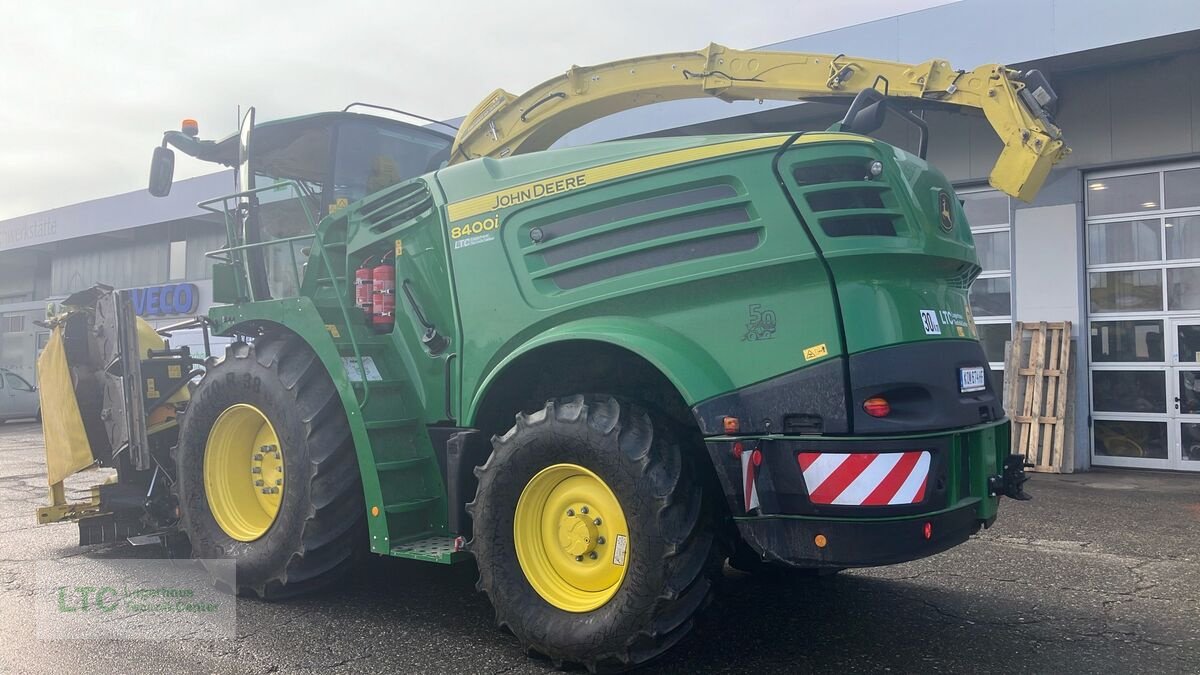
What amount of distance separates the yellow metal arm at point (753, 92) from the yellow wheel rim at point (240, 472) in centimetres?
220

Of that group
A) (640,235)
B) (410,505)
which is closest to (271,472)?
(410,505)

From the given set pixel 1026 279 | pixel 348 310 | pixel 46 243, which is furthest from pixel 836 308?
pixel 46 243

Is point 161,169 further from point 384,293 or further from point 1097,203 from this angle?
point 1097,203

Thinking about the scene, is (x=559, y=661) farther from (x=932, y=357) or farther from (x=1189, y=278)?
(x=1189, y=278)

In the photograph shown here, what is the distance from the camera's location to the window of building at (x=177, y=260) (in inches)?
920

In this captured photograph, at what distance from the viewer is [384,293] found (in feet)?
15.9

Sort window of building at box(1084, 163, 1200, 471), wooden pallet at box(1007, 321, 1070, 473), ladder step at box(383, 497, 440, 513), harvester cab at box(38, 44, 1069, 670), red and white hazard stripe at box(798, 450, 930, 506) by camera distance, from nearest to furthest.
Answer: red and white hazard stripe at box(798, 450, 930, 506) → harvester cab at box(38, 44, 1069, 670) → ladder step at box(383, 497, 440, 513) → window of building at box(1084, 163, 1200, 471) → wooden pallet at box(1007, 321, 1070, 473)

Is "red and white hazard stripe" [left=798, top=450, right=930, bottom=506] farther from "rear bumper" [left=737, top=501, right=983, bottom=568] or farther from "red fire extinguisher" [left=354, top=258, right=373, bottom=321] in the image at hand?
"red fire extinguisher" [left=354, top=258, right=373, bottom=321]

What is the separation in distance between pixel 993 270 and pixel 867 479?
29.9ft

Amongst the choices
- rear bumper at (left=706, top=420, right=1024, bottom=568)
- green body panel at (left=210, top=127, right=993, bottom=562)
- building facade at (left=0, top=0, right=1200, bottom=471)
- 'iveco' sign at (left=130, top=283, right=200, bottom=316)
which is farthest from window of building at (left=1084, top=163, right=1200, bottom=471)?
'iveco' sign at (left=130, top=283, right=200, bottom=316)

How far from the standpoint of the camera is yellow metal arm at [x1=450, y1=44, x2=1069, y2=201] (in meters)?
5.05

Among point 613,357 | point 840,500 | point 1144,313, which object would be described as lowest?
point 840,500

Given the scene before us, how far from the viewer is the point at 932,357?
3639 millimetres
